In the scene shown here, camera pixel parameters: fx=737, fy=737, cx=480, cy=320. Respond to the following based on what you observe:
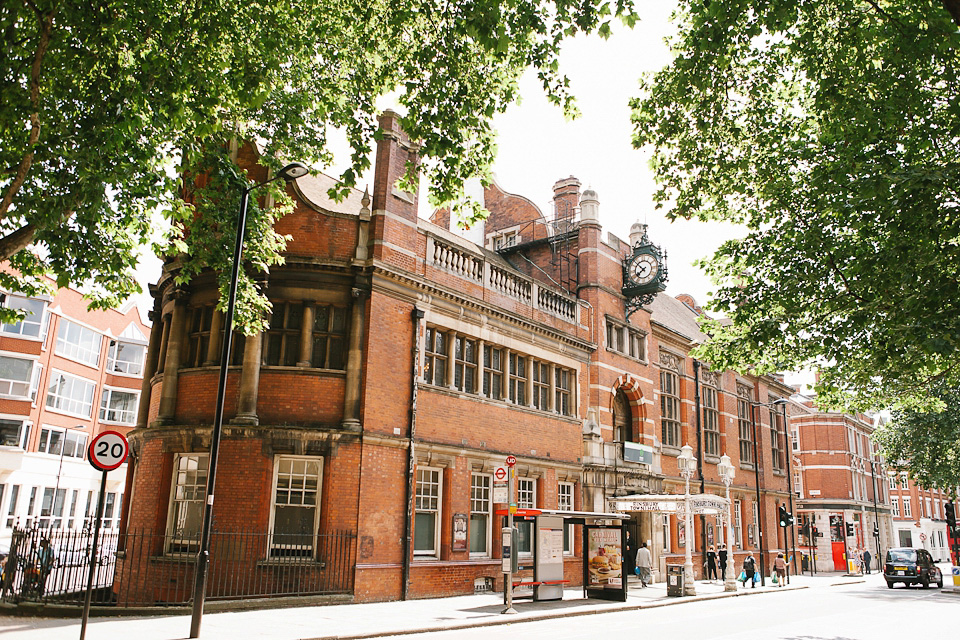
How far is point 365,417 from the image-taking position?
57.6ft

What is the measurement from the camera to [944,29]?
10.6m

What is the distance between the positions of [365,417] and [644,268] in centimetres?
1583

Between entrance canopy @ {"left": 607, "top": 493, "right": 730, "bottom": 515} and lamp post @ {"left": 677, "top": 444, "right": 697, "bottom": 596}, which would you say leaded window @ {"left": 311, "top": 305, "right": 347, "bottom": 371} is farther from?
lamp post @ {"left": 677, "top": 444, "right": 697, "bottom": 596}

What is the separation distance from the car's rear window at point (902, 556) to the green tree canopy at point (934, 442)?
15.1ft

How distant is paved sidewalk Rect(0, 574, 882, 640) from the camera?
11.7 metres

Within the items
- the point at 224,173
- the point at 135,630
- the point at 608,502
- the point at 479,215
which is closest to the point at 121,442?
the point at 135,630

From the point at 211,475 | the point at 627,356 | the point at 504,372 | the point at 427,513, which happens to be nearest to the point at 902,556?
the point at 627,356

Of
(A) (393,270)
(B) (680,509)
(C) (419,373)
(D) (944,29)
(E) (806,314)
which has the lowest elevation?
(B) (680,509)

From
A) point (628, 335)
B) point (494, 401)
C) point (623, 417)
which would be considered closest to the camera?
point (494, 401)

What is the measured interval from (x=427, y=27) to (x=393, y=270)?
6115mm

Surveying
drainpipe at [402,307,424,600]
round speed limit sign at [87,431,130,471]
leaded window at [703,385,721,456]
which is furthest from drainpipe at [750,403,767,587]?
round speed limit sign at [87,431,130,471]

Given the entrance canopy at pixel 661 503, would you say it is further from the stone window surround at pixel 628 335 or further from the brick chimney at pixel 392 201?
the brick chimney at pixel 392 201

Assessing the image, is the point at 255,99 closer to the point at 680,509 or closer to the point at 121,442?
the point at 121,442

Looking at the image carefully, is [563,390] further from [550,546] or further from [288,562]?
[288,562]
